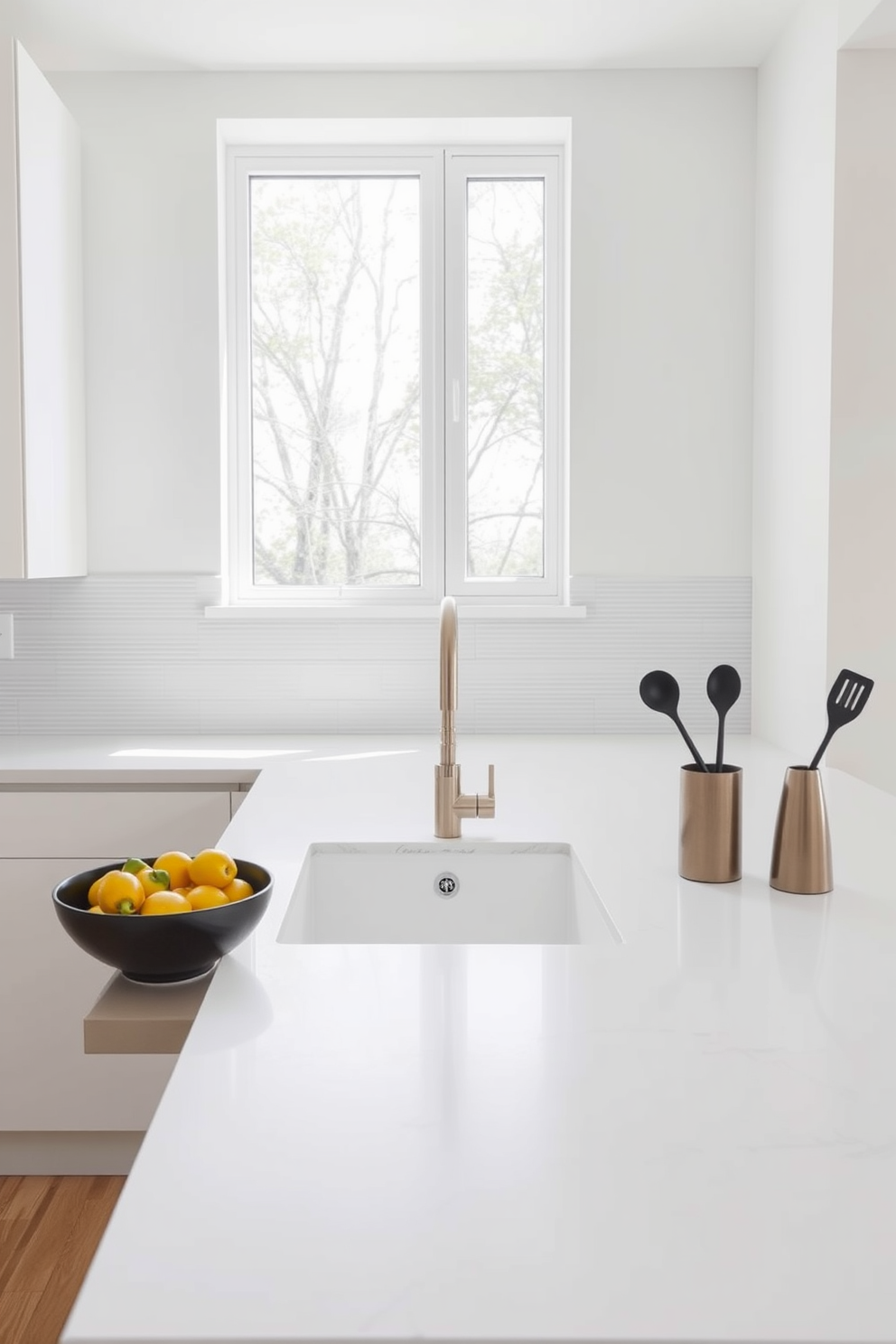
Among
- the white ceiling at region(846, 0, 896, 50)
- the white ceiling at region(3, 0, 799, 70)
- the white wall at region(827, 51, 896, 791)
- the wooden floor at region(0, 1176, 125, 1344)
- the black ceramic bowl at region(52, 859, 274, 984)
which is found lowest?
the wooden floor at region(0, 1176, 125, 1344)

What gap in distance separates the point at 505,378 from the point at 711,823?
182 cm

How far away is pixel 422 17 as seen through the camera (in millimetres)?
2500

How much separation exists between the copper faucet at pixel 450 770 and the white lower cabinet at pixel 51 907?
0.75 meters

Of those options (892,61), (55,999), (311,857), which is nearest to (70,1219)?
(55,999)

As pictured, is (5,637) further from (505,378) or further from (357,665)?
(505,378)

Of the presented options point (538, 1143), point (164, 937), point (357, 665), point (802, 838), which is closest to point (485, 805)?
point (802, 838)

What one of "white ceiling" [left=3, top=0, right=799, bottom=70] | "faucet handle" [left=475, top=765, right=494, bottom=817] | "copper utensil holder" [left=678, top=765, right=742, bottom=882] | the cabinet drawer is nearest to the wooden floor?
the cabinet drawer

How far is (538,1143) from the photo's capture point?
2.80 ft

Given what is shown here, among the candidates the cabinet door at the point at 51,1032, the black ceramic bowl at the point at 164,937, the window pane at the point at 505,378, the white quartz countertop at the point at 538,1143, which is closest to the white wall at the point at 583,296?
the window pane at the point at 505,378

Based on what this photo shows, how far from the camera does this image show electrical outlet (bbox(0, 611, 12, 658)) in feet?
9.30

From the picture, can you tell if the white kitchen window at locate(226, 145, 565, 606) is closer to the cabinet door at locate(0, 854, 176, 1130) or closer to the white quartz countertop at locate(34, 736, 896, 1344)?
the cabinet door at locate(0, 854, 176, 1130)

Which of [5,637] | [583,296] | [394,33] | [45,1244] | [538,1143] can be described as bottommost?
[45,1244]

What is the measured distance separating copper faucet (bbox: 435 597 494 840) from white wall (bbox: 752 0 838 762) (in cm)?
97

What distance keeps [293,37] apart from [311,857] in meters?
1.94
